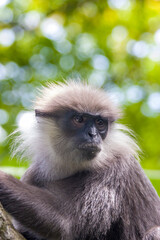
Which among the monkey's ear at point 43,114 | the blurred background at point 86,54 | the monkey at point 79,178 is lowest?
the monkey at point 79,178

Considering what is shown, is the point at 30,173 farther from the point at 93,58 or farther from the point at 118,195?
the point at 93,58

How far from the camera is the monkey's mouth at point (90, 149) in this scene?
4.87 m

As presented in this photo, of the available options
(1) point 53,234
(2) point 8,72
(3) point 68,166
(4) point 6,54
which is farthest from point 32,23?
(1) point 53,234

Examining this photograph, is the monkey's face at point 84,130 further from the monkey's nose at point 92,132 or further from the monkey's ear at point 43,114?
the monkey's ear at point 43,114

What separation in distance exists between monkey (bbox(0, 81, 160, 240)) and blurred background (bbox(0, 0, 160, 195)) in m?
5.36

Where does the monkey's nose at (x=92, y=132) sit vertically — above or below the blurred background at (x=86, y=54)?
below

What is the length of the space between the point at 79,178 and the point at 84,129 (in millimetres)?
570

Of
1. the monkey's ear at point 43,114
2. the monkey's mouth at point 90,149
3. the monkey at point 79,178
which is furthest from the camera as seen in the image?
the monkey's ear at point 43,114

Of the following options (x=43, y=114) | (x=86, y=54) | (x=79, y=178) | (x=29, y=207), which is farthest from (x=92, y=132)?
(x=86, y=54)

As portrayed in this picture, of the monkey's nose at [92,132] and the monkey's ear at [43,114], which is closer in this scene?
the monkey's nose at [92,132]

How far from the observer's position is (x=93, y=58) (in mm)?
13484

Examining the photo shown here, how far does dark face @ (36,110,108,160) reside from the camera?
4.89 meters

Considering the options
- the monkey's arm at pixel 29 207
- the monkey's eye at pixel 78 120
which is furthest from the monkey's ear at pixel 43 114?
the monkey's arm at pixel 29 207

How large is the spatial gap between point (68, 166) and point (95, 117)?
0.67m
